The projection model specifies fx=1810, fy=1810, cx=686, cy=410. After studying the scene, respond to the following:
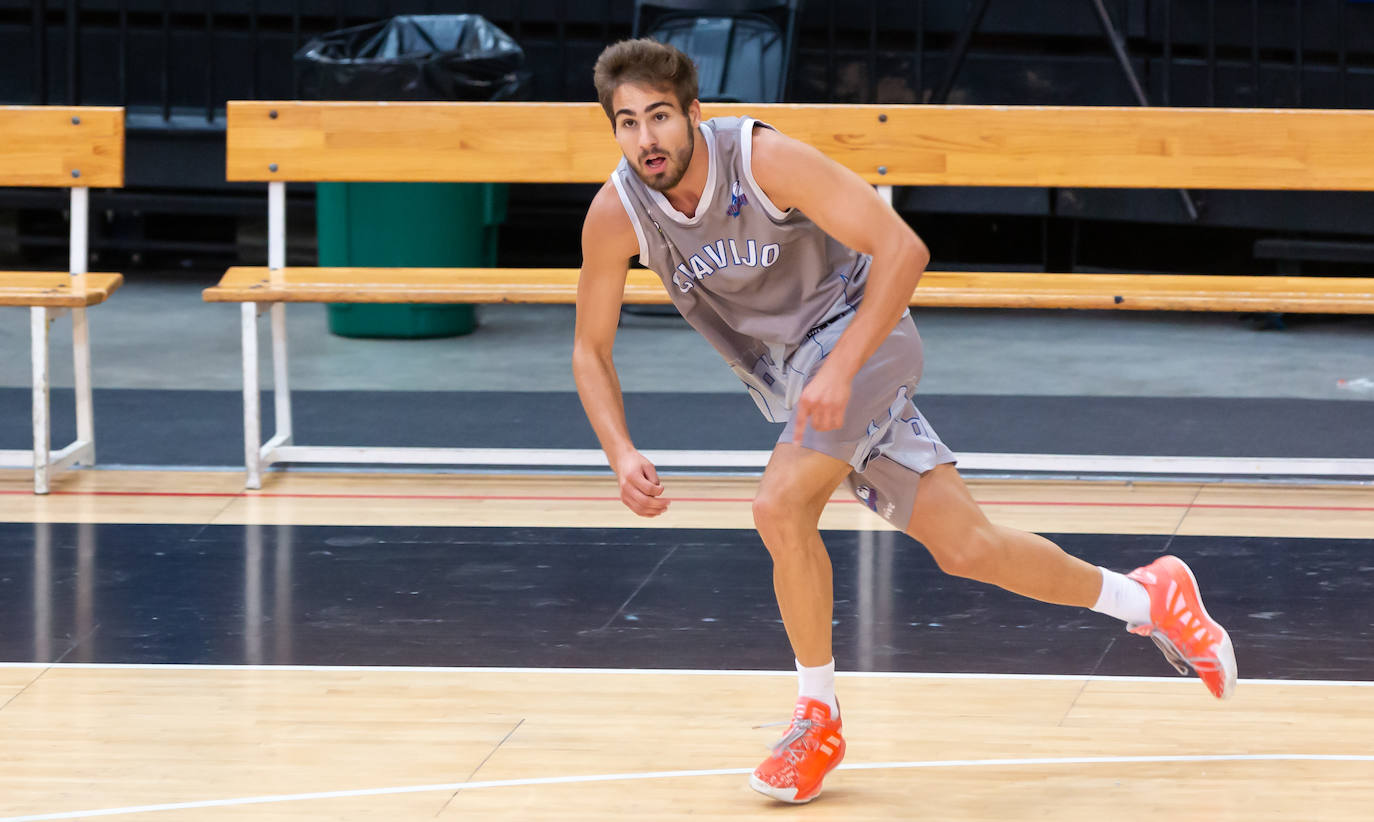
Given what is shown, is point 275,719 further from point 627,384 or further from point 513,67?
point 513,67

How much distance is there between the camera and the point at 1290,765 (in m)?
3.30

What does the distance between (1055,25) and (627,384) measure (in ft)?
11.3

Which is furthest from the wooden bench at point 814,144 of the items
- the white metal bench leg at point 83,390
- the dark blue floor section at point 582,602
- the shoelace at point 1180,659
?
the shoelace at point 1180,659

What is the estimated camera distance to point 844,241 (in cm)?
295

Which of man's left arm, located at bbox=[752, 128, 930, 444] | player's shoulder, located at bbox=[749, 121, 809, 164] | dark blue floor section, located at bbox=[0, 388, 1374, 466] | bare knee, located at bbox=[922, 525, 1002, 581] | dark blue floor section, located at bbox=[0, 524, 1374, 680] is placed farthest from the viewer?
dark blue floor section, located at bbox=[0, 388, 1374, 466]

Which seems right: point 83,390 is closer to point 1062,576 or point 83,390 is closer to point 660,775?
point 660,775

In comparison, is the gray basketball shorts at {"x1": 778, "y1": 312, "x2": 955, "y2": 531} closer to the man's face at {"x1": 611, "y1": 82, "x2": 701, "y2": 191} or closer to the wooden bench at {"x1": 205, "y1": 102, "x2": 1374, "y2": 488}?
the man's face at {"x1": 611, "y1": 82, "x2": 701, "y2": 191}

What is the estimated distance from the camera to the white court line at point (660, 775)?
3115 millimetres

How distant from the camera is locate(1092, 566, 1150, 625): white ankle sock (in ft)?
11.0

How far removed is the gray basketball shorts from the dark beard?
402mm

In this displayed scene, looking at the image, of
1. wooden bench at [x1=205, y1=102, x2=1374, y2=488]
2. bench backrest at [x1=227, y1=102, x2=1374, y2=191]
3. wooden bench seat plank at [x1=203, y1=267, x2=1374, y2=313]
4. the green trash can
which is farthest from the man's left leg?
the green trash can

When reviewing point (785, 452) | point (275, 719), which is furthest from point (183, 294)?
point (785, 452)

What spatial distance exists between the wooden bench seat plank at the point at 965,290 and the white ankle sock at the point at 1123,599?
6.18 ft

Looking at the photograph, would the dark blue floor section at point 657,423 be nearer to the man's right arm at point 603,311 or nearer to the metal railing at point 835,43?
the metal railing at point 835,43
